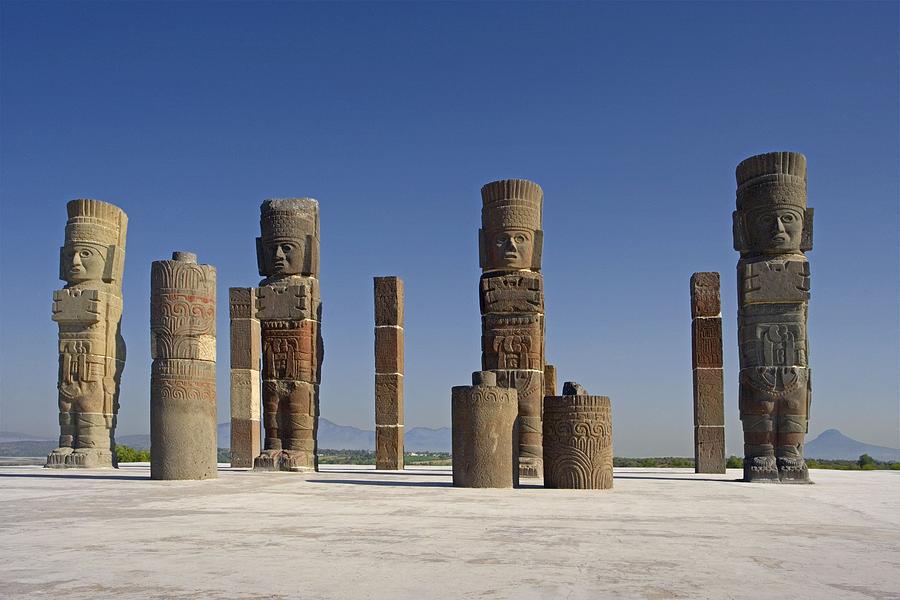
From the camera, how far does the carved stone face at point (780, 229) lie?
14773 millimetres

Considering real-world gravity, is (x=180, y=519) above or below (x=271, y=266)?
below

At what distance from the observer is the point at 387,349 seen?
20422 mm

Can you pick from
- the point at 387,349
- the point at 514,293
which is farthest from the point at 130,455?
the point at 514,293

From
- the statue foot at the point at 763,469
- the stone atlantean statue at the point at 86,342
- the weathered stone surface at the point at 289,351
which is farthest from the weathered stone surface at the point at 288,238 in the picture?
the statue foot at the point at 763,469

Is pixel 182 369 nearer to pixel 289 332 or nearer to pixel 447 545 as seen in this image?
pixel 289 332

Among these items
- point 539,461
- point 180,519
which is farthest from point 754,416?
point 180,519

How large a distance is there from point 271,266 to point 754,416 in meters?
10.1

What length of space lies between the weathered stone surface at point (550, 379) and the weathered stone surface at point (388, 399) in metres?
3.76

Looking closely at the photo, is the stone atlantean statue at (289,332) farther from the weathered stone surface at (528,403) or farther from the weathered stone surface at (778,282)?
the weathered stone surface at (778,282)

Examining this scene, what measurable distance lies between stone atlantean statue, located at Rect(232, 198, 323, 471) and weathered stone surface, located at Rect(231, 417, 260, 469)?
268 cm

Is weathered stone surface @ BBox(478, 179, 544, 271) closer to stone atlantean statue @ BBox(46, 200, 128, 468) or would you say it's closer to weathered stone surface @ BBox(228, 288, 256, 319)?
weathered stone surface @ BBox(228, 288, 256, 319)

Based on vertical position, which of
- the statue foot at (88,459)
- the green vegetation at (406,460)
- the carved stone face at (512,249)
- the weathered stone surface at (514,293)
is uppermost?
the carved stone face at (512,249)

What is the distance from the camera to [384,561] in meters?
5.84

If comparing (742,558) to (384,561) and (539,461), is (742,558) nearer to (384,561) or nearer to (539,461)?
(384,561)
